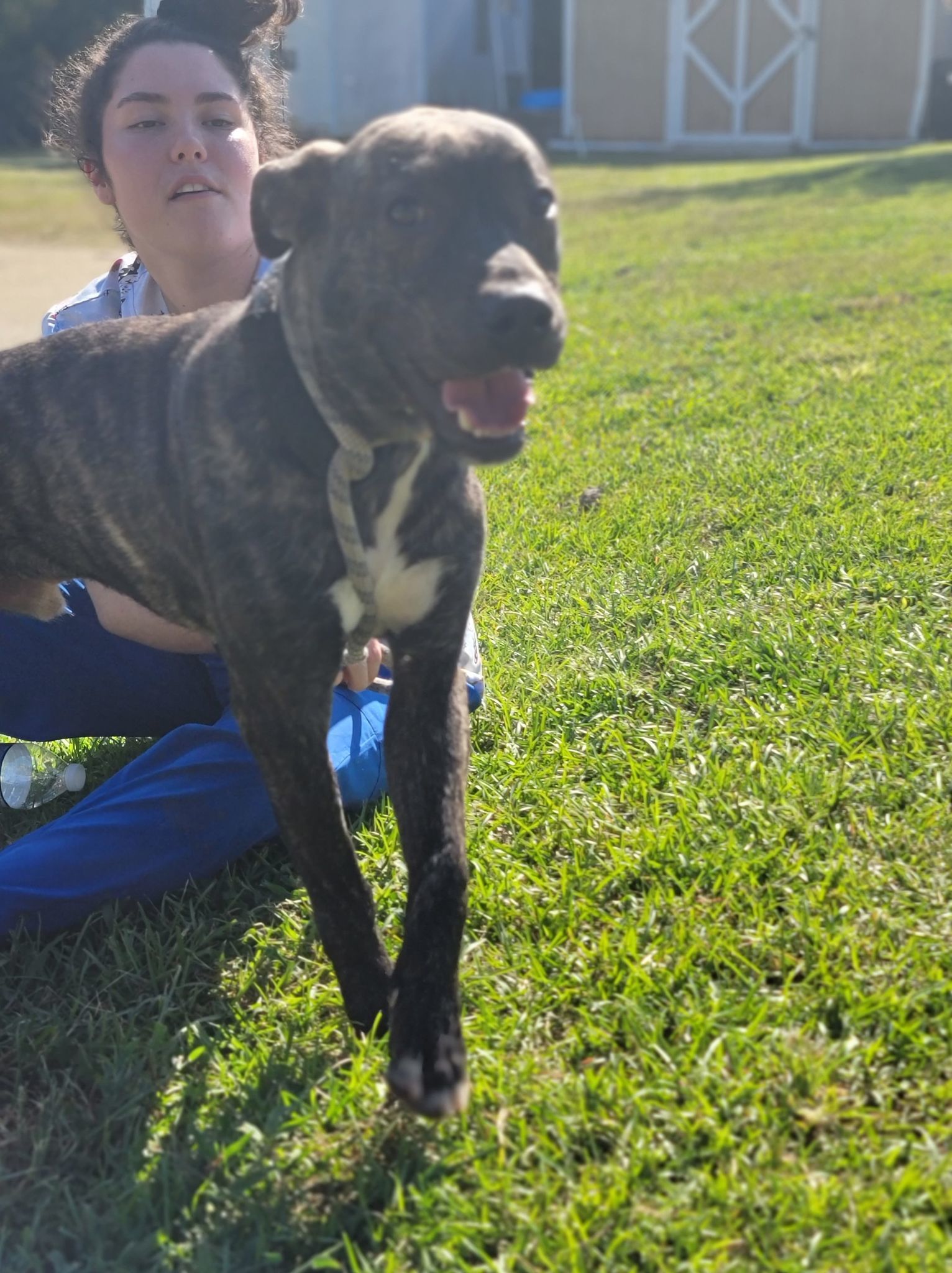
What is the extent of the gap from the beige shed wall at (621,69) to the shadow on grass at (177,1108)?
26055 millimetres

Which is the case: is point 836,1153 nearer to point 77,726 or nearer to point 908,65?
point 77,726

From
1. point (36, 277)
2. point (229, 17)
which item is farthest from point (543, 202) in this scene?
point (36, 277)

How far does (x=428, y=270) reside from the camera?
86.6 inches

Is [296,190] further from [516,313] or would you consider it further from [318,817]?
[318,817]

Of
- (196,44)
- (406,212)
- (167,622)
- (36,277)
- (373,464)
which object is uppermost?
(196,44)

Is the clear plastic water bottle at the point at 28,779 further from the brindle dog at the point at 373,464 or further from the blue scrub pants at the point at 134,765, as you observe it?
the brindle dog at the point at 373,464

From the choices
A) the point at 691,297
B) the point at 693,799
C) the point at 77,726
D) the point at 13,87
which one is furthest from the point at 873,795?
the point at 13,87

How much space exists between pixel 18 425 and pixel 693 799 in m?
1.74

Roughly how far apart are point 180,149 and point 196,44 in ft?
1.20

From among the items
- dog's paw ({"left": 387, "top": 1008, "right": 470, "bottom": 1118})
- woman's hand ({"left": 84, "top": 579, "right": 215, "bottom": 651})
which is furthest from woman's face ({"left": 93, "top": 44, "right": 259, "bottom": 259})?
dog's paw ({"left": 387, "top": 1008, "right": 470, "bottom": 1118})

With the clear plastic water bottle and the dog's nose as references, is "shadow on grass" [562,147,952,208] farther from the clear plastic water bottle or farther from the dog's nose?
the dog's nose

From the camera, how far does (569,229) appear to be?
15.4 m

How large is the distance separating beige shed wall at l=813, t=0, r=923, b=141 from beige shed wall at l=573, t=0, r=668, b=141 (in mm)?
3107

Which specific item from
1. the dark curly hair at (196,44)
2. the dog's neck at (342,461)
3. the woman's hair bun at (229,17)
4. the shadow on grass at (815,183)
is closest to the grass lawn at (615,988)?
the dog's neck at (342,461)
